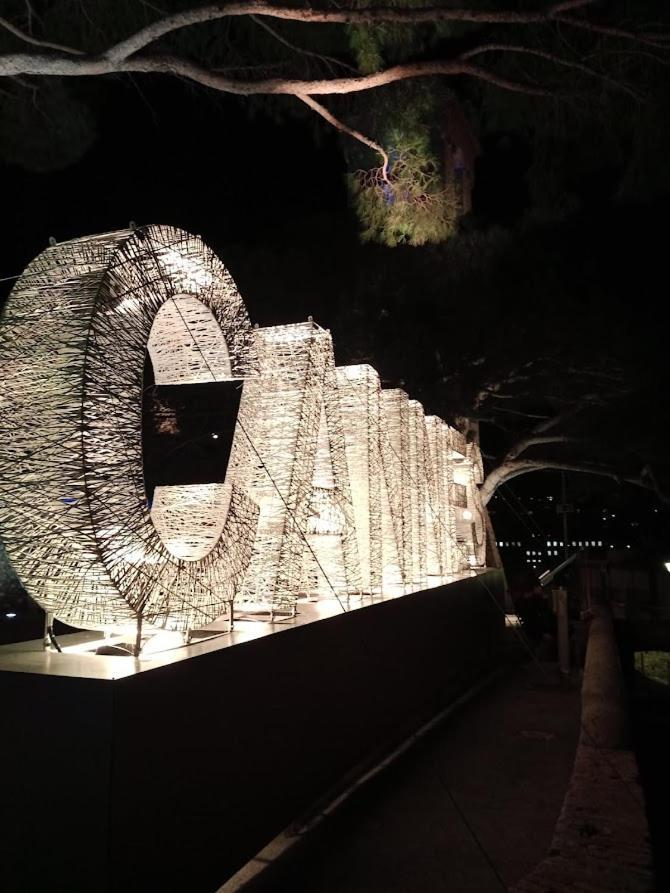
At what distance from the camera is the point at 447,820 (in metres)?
4.15

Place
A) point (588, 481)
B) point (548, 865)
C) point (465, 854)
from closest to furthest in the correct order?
point (548, 865) < point (465, 854) < point (588, 481)

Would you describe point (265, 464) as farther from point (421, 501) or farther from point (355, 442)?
point (421, 501)

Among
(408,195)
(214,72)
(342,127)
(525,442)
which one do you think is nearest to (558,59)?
(342,127)

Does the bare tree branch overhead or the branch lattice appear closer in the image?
the branch lattice

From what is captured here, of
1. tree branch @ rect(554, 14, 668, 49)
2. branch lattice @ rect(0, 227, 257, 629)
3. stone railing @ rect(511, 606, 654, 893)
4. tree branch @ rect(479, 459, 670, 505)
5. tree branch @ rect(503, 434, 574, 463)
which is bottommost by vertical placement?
stone railing @ rect(511, 606, 654, 893)

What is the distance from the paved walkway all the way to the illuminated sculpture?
1.28 m

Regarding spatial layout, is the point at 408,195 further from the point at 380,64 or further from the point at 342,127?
the point at 380,64

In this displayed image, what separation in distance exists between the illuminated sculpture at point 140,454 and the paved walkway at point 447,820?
4.19ft

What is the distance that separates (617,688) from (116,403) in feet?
13.5

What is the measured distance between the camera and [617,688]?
16.5 feet

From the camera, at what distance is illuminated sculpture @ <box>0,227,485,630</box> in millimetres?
2674

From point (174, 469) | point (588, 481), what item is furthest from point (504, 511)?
point (174, 469)

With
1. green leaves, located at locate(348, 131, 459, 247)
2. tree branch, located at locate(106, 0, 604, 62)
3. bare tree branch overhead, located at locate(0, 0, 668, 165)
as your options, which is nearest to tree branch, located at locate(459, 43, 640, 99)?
bare tree branch overhead, located at locate(0, 0, 668, 165)

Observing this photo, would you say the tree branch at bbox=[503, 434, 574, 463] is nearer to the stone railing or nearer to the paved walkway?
the paved walkway
